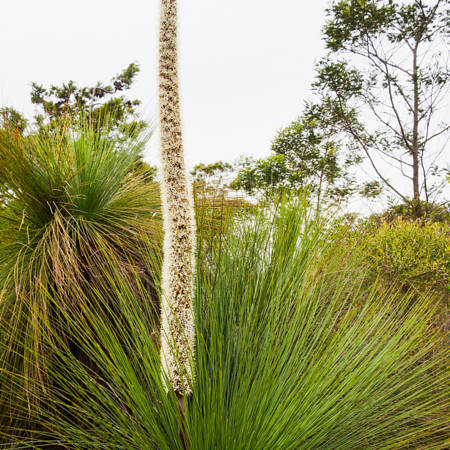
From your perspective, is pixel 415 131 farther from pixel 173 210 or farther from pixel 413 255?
pixel 173 210

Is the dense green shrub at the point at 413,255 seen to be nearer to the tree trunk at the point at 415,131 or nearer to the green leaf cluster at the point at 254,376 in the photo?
the green leaf cluster at the point at 254,376

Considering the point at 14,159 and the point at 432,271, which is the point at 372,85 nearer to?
the point at 432,271

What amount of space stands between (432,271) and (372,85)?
8.53 metres

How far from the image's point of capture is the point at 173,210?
151 cm

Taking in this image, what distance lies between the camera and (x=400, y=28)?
33.9 ft

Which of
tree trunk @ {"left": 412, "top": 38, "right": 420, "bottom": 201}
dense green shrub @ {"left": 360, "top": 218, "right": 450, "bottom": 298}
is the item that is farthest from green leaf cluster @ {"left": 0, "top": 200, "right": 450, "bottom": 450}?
tree trunk @ {"left": 412, "top": 38, "right": 420, "bottom": 201}

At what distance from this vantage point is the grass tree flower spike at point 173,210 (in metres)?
1.43

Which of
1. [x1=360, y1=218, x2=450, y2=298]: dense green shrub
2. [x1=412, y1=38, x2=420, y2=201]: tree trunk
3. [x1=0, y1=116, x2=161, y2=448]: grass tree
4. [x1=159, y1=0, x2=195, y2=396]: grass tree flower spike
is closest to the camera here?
[x1=159, y1=0, x2=195, y2=396]: grass tree flower spike

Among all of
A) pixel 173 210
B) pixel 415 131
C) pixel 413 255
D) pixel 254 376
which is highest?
pixel 415 131

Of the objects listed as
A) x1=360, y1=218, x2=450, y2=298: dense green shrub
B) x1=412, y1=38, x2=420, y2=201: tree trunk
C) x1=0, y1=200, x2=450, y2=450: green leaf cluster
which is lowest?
x1=0, y1=200, x2=450, y2=450: green leaf cluster

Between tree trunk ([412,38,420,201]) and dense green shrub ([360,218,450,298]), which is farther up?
tree trunk ([412,38,420,201])

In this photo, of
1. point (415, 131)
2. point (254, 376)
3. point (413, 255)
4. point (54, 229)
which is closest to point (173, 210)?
point (254, 376)

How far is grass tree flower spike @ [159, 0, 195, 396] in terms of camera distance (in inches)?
56.2

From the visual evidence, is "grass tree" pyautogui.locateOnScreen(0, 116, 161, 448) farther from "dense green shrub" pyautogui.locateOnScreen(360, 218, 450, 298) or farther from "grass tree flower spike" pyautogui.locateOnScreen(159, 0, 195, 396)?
"dense green shrub" pyautogui.locateOnScreen(360, 218, 450, 298)
